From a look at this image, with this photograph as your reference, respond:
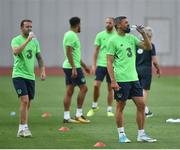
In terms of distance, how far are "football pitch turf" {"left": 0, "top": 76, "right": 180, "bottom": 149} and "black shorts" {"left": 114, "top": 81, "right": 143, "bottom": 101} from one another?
0.80 meters

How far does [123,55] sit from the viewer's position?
14344mm

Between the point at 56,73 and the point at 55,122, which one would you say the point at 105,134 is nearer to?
the point at 55,122

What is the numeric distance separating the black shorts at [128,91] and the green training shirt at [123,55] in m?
0.07

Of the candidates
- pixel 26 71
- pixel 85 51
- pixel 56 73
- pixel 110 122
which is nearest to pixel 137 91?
pixel 26 71

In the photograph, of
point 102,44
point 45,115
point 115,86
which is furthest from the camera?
point 102,44

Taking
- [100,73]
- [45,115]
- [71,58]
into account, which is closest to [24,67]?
[71,58]

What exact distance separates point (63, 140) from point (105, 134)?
126 centimetres

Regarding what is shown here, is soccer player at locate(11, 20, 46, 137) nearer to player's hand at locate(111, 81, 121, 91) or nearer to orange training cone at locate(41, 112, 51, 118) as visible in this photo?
player's hand at locate(111, 81, 121, 91)

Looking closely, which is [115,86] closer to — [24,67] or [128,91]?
[128,91]

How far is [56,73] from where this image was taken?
38.9 m

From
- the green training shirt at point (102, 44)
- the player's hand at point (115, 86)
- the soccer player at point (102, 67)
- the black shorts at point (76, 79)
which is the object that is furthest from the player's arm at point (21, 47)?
the green training shirt at point (102, 44)

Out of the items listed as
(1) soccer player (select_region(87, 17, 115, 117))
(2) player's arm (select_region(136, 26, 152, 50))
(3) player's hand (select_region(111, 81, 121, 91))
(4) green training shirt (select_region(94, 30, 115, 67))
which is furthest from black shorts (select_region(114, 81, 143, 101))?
(4) green training shirt (select_region(94, 30, 115, 67))

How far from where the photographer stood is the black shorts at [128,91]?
46.9 feet

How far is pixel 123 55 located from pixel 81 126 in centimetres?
318
